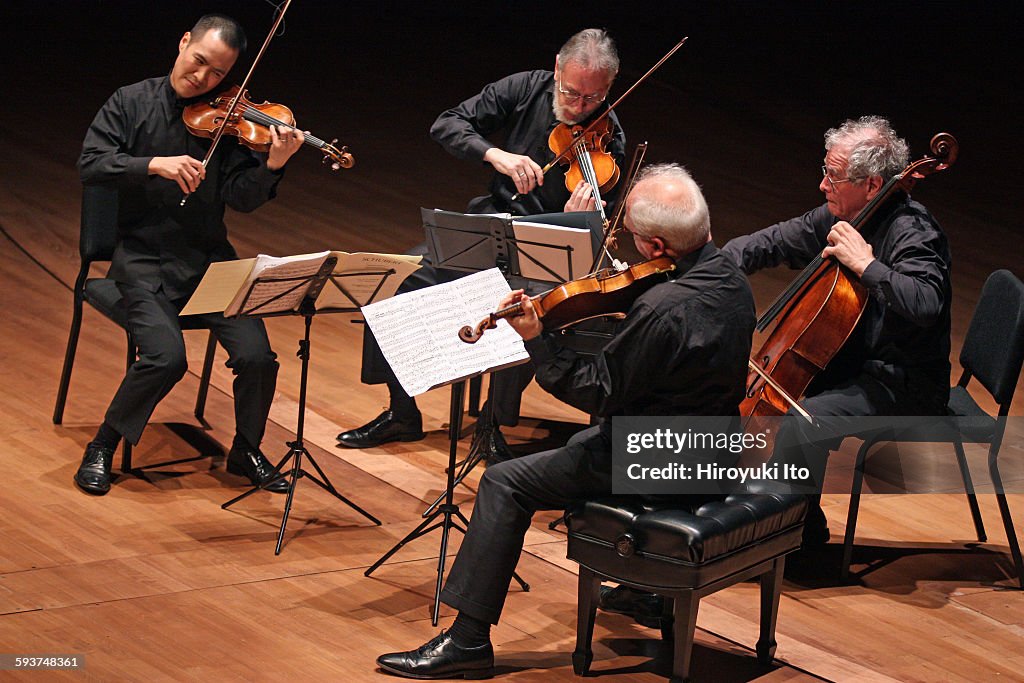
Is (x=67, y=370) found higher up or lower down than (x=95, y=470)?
higher up

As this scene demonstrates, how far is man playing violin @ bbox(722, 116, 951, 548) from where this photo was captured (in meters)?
3.64

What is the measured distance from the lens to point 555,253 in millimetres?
3729

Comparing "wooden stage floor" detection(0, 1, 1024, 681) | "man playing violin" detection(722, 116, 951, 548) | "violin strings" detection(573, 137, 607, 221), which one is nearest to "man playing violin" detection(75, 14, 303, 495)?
"wooden stage floor" detection(0, 1, 1024, 681)

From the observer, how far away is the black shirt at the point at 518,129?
448 centimetres

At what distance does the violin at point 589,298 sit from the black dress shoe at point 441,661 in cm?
72

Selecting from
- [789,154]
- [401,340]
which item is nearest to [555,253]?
[401,340]

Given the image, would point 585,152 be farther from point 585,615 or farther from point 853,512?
point 585,615

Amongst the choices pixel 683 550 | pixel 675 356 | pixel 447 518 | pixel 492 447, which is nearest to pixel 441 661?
pixel 447 518

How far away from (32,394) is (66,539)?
1.16 meters

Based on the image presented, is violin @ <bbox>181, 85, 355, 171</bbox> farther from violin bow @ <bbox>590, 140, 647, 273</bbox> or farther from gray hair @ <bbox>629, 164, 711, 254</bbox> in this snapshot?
gray hair @ <bbox>629, 164, 711, 254</bbox>

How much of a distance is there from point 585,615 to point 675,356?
2.19ft

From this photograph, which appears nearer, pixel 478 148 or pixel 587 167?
pixel 587 167

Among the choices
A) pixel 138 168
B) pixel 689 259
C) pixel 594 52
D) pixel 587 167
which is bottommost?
pixel 689 259

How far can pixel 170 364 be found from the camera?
3949 millimetres
